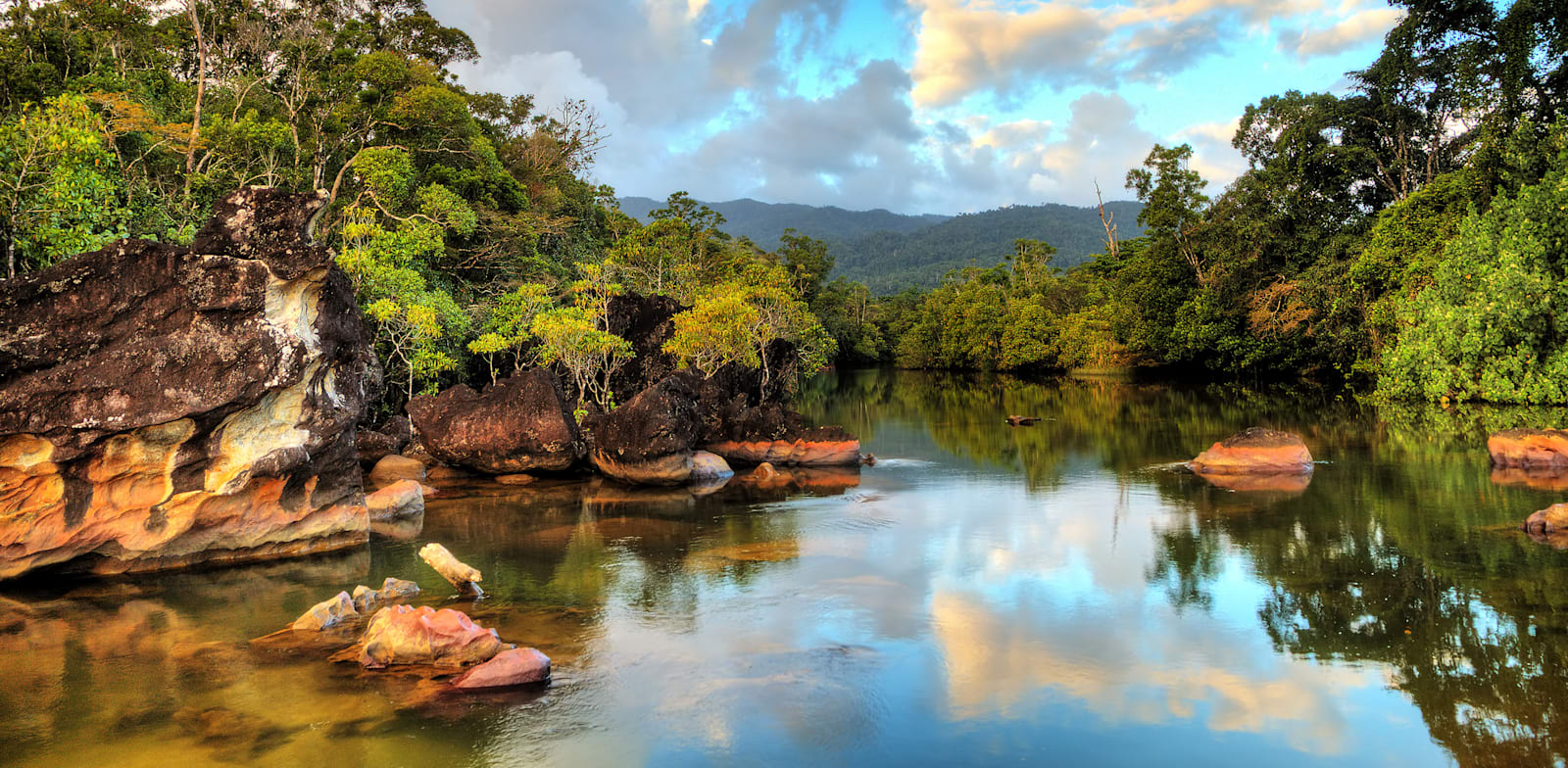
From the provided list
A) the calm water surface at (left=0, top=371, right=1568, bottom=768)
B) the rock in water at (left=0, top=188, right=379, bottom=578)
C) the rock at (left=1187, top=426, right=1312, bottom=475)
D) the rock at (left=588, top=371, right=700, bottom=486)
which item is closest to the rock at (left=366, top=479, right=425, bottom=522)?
the calm water surface at (left=0, top=371, right=1568, bottom=768)

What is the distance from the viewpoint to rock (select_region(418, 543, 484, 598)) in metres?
11.9

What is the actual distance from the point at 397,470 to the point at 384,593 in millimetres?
10607

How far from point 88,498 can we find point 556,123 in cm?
3929

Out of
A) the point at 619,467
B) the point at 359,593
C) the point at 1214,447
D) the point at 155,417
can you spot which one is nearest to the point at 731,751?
the point at 359,593

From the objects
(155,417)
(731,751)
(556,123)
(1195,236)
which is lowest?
(731,751)

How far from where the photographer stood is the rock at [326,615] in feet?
33.6

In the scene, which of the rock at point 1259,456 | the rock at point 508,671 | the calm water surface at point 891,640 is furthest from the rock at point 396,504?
the rock at point 1259,456

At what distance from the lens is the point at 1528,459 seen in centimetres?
1905

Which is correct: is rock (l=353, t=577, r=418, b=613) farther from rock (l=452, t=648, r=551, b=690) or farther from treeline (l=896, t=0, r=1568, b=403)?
treeline (l=896, t=0, r=1568, b=403)

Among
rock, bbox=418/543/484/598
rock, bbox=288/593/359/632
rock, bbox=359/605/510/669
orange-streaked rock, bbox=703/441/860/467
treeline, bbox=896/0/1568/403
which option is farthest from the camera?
treeline, bbox=896/0/1568/403

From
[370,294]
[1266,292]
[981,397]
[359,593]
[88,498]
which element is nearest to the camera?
[359,593]

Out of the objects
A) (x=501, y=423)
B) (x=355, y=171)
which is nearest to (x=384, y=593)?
(x=501, y=423)

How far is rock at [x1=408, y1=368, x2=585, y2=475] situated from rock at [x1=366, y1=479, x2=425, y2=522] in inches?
137

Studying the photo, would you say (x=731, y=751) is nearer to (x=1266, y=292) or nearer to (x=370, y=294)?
(x=370, y=294)
